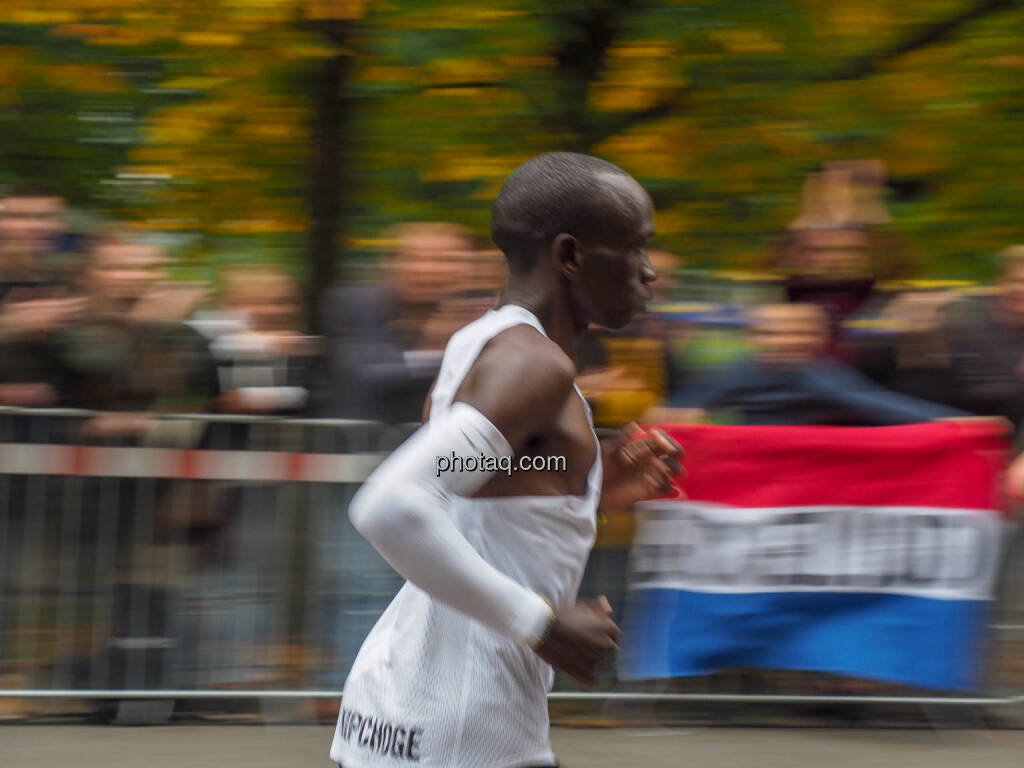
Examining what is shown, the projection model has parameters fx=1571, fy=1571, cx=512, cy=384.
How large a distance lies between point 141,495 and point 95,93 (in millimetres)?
3178

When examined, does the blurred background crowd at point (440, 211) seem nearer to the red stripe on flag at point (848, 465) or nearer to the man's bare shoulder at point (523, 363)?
the red stripe on flag at point (848, 465)

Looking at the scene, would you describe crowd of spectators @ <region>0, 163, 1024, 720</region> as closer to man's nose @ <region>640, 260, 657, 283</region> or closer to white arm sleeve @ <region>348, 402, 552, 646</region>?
man's nose @ <region>640, 260, 657, 283</region>

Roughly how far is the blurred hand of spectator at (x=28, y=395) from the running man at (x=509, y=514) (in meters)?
3.35

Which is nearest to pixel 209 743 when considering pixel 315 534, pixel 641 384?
pixel 315 534

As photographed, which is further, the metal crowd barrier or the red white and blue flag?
the red white and blue flag

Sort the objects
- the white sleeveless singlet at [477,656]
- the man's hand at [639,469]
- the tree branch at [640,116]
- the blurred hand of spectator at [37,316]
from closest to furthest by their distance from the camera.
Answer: the white sleeveless singlet at [477,656] < the man's hand at [639,469] < the blurred hand of spectator at [37,316] < the tree branch at [640,116]

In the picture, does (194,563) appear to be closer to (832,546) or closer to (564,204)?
(832,546)

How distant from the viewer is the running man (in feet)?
6.63

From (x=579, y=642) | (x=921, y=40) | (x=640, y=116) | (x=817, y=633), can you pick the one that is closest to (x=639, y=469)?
(x=579, y=642)

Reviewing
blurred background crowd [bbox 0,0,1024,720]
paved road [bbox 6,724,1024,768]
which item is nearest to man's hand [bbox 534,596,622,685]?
blurred background crowd [bbox 0,0,1024,720]

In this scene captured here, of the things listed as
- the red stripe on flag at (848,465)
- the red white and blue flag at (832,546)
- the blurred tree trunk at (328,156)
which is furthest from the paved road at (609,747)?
the blurred tree trunk at (328,156)

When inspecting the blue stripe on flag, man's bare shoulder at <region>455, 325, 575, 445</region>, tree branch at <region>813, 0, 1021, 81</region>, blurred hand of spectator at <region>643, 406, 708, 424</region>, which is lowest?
the blue stripe on flag

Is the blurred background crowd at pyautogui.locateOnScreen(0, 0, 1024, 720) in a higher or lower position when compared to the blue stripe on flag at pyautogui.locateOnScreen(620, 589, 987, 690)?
higher

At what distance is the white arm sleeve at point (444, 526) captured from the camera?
1991 mm
